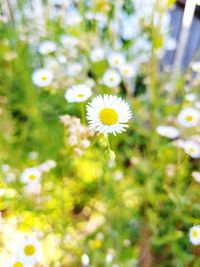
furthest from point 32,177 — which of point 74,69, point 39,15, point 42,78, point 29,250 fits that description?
point 39,15

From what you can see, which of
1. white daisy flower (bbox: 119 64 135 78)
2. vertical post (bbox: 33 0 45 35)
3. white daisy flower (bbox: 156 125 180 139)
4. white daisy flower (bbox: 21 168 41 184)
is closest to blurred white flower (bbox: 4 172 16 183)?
white daisy flower (bbox: 21 168 41 184)

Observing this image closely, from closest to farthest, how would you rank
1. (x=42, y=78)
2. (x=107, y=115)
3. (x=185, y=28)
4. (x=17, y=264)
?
(x=107, y=115)
(x=17, y=264)
(x=42, y=78)
(x=185, y=28)

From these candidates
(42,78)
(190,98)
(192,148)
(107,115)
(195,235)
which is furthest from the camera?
(42,78)

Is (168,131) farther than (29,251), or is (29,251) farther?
(168,131)

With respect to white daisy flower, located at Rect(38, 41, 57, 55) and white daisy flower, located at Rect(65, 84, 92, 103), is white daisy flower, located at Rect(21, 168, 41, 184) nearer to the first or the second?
white daisy flower, located at Rect(65, 84, 92, 103)

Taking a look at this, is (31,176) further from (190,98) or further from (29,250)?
(190,98)

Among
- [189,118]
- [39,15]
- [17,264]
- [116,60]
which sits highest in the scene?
[39,15]

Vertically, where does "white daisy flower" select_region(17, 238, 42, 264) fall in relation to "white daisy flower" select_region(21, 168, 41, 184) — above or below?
below
